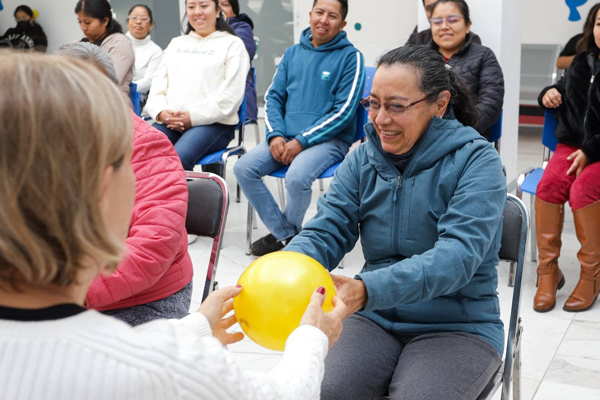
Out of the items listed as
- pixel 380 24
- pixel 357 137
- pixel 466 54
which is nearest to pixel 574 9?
pixel 380 24

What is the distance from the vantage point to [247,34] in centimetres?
541

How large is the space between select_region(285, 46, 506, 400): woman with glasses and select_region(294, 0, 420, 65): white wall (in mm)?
6067

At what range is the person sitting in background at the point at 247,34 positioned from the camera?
5.21 meters

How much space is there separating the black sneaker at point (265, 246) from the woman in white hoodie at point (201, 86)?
24.4 inches

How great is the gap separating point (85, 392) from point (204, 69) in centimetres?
366

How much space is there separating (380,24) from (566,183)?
498 cm

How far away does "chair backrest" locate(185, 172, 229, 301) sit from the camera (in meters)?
2.13

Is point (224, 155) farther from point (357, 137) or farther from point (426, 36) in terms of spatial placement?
point (426, 36)

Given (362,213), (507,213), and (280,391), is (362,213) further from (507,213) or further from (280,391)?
(280,391)

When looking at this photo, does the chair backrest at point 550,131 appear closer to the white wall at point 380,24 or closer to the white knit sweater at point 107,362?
the white knit sweater at point 107,362

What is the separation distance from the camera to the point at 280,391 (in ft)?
3.30

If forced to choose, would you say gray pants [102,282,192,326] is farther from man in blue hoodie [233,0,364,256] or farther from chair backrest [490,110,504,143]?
chair backrest [490,110,504,143]

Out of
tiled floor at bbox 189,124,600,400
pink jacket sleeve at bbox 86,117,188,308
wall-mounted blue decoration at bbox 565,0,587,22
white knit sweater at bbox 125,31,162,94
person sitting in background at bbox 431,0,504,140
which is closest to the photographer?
pink jacket sleeve at bbox 86,117,188,308

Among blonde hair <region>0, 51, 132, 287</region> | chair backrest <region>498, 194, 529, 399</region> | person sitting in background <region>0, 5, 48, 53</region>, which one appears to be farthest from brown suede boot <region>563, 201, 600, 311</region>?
person sitting in background <region>0, 5, 48, 53</region>
